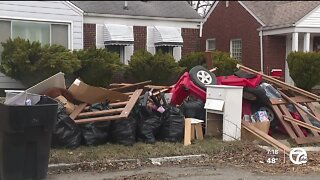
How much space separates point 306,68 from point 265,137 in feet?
33.6

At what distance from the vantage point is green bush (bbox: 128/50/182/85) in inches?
688

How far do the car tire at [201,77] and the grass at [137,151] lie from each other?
153cm

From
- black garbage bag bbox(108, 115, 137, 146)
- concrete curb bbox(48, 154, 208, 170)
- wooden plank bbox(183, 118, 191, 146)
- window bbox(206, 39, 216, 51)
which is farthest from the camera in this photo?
window bbox(206, 39, 216, 51)

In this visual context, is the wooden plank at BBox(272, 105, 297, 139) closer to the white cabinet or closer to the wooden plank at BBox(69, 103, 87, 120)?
the white cabinet

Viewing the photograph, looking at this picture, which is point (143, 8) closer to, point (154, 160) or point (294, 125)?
point (294, 125)

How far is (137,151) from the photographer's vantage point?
30.5 feet

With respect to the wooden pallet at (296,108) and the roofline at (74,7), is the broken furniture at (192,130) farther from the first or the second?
the roofline at (74,7)

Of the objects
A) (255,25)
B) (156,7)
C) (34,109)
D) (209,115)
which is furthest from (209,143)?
(255,25)

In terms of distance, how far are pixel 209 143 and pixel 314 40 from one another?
16.7m

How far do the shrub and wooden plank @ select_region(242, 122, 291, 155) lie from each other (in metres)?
6.78

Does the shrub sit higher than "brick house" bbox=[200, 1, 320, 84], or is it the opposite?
"brick house" bbox=[200, 1, 320, 84]

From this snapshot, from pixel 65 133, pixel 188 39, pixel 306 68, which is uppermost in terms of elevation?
pixel 188 39

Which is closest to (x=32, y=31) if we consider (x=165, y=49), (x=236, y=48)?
(x=165, y=49)

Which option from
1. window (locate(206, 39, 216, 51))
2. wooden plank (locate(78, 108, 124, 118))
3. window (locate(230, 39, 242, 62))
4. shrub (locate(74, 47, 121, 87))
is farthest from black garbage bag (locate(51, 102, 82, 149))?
window (locate(206, 39, 216, 51))
